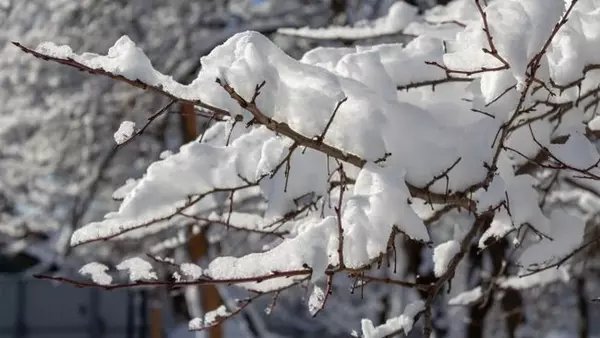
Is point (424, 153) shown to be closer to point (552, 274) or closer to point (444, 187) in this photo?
point (444, 187)

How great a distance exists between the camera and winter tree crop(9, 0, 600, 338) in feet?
5.47

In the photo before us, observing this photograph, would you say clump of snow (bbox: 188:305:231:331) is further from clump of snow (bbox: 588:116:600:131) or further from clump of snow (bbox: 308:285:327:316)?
clump of snow (bbox: 588:116:600:131)

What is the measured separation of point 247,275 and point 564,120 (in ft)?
3.46

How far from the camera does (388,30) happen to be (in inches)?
117

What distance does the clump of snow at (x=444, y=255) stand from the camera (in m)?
2.08

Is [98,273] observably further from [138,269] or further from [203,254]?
[203,254]

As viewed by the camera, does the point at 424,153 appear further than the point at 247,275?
Yes

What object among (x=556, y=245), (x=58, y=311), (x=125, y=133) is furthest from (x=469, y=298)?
(x=58, y=311)

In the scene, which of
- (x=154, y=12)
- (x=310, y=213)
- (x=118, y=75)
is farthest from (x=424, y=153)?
(x=154, y=12)

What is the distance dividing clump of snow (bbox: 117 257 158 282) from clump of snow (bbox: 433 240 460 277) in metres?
0.68

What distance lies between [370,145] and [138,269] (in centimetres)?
53

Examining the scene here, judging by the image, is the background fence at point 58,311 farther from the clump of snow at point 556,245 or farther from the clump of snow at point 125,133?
the clump of snow at point 125,133

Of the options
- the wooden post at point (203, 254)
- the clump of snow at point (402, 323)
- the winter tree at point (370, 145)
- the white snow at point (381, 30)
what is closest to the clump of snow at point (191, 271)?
the winter tree at point (370, 145)

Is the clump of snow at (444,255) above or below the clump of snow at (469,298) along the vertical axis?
above
